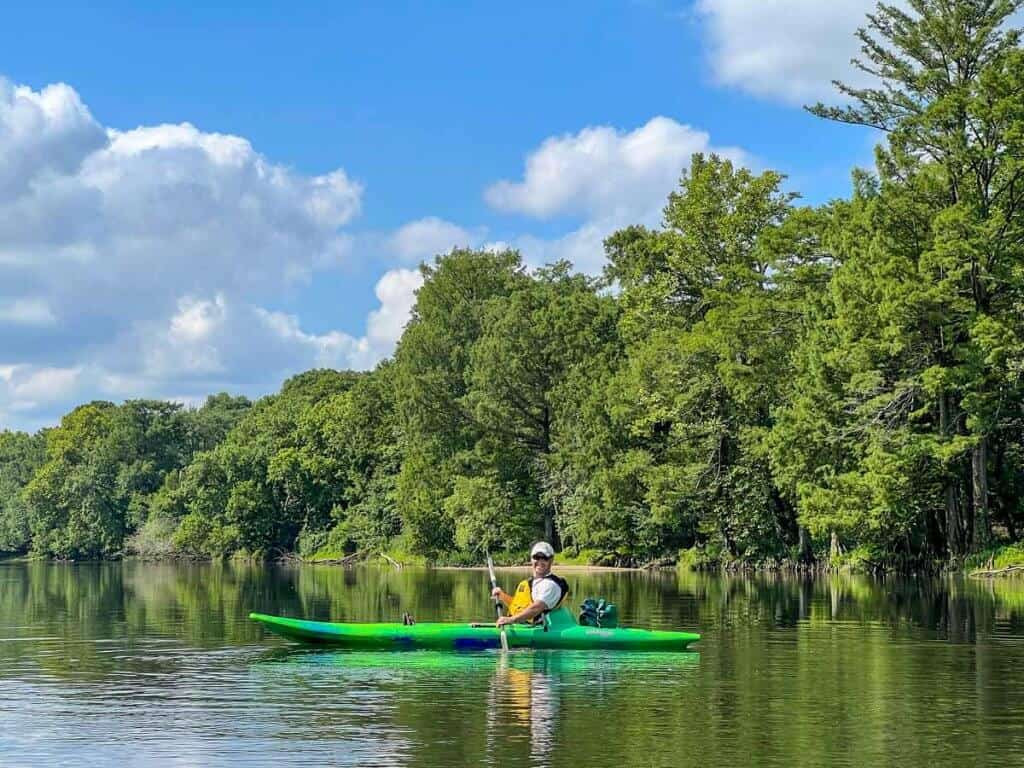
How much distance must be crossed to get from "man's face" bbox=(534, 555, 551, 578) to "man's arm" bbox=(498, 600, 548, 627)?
1.46ft

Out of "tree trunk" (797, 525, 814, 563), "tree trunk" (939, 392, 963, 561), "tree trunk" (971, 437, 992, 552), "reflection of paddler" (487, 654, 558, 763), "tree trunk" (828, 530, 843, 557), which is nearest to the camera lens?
"reflection of paddler" (487, 654, 558, 763)

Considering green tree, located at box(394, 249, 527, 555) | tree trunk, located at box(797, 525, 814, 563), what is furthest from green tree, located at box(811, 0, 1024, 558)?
green tree, located at box(394, 249, 527, 555)

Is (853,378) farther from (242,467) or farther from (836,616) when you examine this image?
(242,467)

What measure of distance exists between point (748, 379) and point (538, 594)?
107 feet

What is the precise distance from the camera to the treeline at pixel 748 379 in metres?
41.8

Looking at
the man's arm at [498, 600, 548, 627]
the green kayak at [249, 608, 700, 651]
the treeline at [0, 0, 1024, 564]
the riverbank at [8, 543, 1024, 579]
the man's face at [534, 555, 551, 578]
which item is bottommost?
the riverbank at [8, 543, 1024, 579]

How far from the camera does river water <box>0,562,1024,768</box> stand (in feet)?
41.7

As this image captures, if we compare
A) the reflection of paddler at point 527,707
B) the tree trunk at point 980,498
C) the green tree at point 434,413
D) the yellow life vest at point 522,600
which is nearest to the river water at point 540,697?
the reflection of paddler at point 527,707

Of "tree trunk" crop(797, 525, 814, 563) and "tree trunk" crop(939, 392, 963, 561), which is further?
"tree trunk" crop(797, 525, 814, 563)

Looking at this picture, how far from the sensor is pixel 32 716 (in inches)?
592

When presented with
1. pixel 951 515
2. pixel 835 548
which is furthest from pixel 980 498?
pixel 835 548

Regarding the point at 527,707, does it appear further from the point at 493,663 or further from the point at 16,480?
the point at 16,480

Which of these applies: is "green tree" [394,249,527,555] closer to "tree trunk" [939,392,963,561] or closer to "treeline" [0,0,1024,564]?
"treeline" [0,0,1024,564]

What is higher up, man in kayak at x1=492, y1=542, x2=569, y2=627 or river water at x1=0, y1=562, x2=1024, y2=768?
man in kayak at x1=492, y1=542, x2=569, y2=627
